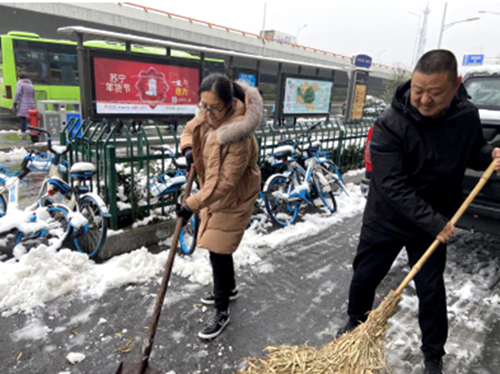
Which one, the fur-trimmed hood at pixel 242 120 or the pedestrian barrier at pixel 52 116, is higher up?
the fur-trimmed hood at pixel 242 120

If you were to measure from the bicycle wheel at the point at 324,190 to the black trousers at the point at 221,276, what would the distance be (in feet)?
9.89

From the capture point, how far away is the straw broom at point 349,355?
76.0 inches

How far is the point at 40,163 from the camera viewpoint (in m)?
4.20

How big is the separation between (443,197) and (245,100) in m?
1.41

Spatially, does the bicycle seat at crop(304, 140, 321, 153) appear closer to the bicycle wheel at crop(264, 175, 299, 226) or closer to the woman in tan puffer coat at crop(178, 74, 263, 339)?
the bicycle wheel at crop(264, 175, 299, 226)

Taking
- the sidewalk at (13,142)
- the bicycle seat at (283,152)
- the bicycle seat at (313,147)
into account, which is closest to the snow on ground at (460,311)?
the bicycle seat at (283,152)

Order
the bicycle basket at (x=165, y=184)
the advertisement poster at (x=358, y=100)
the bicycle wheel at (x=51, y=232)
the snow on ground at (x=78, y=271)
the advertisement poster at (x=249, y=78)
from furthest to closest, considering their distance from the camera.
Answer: the advertisement poster at (x=358, y=100)
the advertisement poster at (x=249, y=78)
the bicycle basket at (x=165, y=184)
the bicycle wheel at (x=51, y=232)
the snow on ground at (x=78, y=271)

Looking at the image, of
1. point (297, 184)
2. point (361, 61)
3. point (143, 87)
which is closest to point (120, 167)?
point (297, 184)

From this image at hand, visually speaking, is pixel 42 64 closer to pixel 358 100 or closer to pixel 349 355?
pixel 358 100

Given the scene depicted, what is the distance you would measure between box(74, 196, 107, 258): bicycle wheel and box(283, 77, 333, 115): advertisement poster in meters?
8.64

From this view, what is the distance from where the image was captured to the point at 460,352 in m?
2.65

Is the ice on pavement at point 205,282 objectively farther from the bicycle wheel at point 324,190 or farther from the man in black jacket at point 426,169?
the bicycle wheel at point 324,190

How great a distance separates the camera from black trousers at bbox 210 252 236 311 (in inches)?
107

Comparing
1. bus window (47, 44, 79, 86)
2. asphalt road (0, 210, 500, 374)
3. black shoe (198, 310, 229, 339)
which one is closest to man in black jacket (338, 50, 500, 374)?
asphalt road (0, 210, 500, 374)
